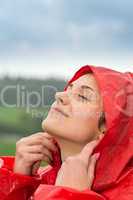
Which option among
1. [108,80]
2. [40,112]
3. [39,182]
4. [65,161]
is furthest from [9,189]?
[40,112]

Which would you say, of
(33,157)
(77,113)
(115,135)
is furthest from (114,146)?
(33,157)

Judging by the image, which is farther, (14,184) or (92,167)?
(14,184)

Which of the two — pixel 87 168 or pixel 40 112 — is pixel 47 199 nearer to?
pixel 87 168

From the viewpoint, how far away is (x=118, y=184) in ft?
5.87

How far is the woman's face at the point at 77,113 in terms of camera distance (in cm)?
184

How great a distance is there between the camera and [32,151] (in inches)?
76.9

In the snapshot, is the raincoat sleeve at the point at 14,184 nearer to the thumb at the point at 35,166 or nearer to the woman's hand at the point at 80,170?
the thumb at the point at 35,166

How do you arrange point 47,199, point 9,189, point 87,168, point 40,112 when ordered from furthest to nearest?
point 40,112 < point 9,189 < point 87,168 < point 47,199

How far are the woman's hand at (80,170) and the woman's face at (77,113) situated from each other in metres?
0.05

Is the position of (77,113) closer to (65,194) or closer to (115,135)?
(115,135)

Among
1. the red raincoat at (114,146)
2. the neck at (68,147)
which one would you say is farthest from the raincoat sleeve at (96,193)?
the neck at (68,147)

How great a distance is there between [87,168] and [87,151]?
0.05 metres

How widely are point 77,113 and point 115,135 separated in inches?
4.9

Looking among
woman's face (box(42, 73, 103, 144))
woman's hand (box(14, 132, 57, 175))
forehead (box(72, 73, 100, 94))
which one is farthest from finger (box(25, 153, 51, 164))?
forehead (box(72, 73, 100, 94))
